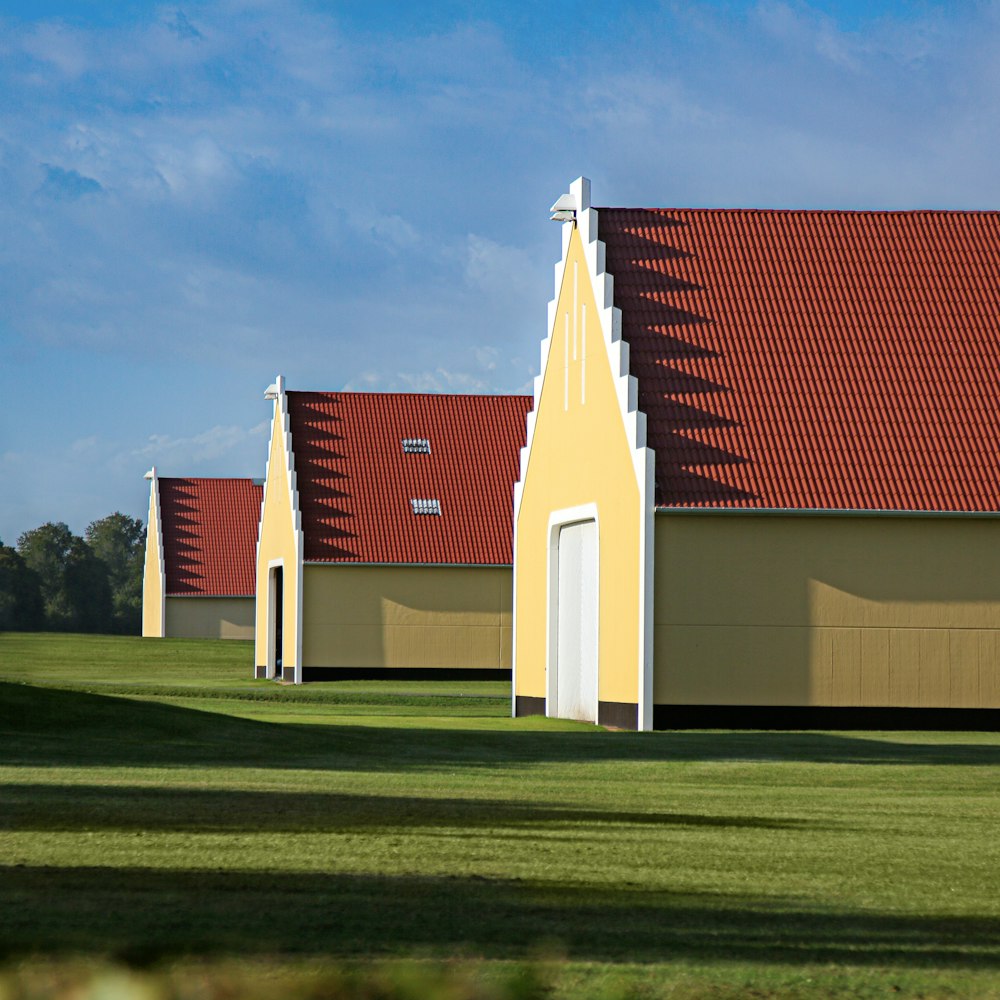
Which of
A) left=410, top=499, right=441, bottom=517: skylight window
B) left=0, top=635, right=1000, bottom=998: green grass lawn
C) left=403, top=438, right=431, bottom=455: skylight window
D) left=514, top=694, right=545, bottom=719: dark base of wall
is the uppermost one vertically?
left=403, top=438, right=431, bottom=455: skylight window

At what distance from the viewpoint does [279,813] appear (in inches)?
447

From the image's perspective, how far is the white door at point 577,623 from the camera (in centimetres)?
2828

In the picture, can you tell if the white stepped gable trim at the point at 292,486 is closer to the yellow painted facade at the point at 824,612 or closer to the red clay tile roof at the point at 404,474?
the red clay tile roof at the point at 404,474

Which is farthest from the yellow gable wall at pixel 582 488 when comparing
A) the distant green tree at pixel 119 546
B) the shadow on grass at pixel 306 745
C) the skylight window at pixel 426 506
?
the distant green tree at pixel 119 546

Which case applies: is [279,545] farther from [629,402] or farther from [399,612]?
[629,402]

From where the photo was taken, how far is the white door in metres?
28.3

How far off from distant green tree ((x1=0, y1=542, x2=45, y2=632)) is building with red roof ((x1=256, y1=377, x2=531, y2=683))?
61694mm

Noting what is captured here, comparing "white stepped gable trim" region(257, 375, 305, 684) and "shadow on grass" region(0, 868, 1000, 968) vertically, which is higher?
"white stepped gable trim" region(257, 375, 305, 684)

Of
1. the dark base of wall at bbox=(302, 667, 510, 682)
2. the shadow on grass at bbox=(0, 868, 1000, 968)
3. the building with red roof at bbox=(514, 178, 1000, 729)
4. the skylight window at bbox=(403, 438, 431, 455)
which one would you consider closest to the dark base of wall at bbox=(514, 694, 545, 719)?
the building with red roof at bbox=(514, 178, 1000, 729)

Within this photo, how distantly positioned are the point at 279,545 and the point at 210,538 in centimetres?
2648

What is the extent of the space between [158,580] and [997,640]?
2140 inches

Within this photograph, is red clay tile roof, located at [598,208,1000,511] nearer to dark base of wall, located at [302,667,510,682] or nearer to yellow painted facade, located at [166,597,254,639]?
dark base of wall, located at [302,667,510,682]

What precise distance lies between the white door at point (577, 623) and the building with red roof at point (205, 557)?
4387 cm

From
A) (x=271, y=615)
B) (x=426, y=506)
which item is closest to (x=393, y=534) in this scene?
(x=426, y=506)
